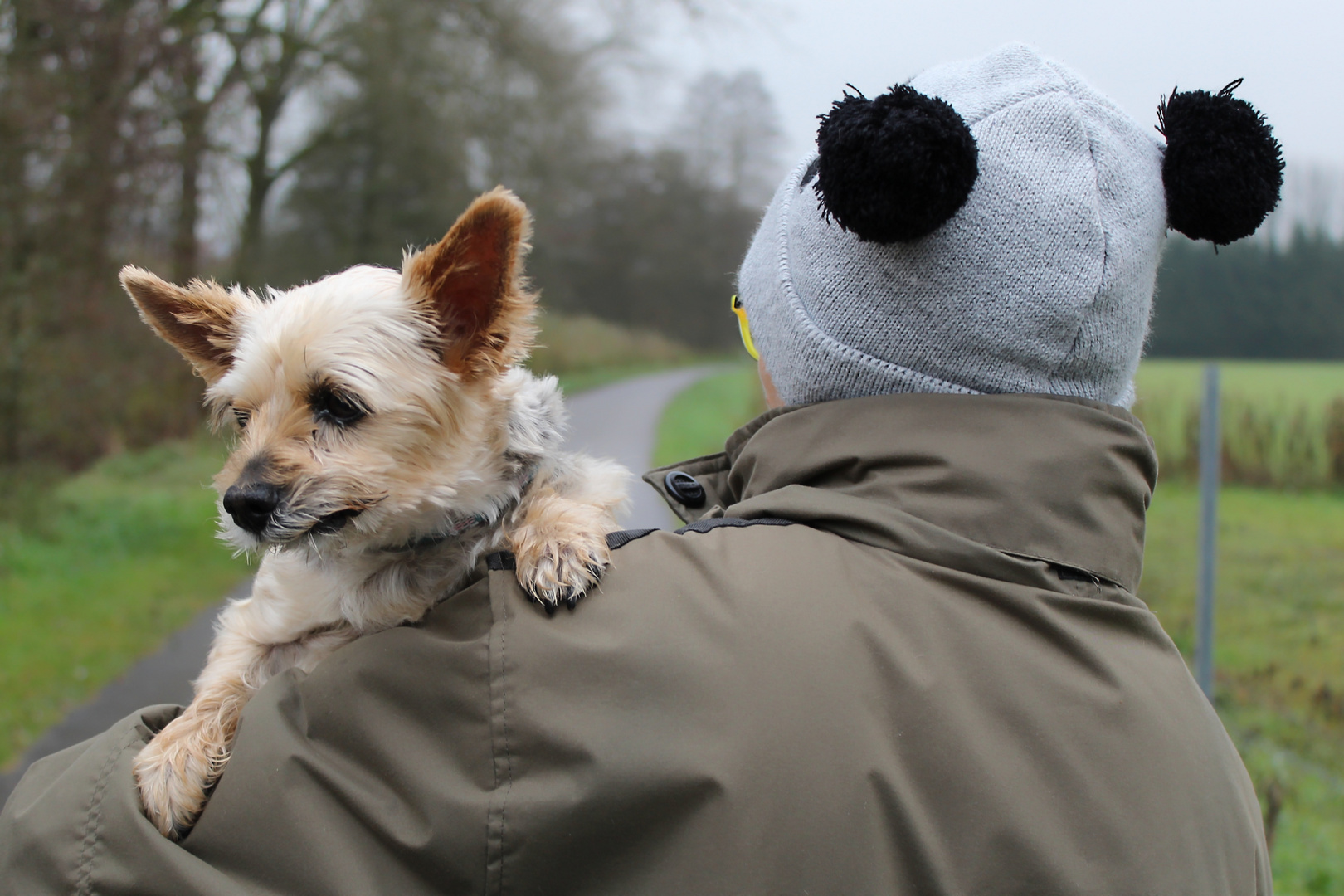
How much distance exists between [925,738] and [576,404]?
15988 mm

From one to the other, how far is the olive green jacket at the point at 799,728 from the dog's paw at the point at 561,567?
3cm

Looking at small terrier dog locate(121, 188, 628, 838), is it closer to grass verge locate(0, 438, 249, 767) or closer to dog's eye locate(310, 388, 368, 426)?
dog's eye locate(310, 388, 368, 426)

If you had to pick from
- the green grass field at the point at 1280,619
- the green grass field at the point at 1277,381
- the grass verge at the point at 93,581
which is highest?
the green grass field at the point at 1277,381

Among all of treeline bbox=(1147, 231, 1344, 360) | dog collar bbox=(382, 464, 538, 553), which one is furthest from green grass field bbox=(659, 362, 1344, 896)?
dog collar bbox=(382, 464, 538, 553)

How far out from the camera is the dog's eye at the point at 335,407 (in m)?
2.11

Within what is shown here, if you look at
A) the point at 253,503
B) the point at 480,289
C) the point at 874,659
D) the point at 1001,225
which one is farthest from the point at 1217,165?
the point at 253,503

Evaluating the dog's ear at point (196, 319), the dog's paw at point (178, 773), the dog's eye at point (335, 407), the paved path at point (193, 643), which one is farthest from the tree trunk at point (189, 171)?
the dog's paw at point (178, 773)

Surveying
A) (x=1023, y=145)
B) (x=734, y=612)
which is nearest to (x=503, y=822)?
(x=734, y=612)

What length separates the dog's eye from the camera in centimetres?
211

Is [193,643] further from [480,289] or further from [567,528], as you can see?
[567,528]

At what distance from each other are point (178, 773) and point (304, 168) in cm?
1829

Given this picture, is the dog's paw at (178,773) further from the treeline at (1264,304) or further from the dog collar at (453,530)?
the treeline at (1264,304)

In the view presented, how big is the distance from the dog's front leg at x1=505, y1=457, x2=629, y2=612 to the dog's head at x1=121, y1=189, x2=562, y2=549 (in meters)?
0.16

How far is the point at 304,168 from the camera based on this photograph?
58.8 feet
